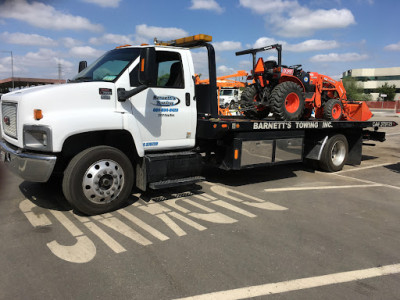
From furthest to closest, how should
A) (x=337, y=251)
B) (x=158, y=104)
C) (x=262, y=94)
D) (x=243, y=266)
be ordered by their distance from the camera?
(x=262, y=94), (x=158, y=104), (x=337, y=251), (x=243, y=266)

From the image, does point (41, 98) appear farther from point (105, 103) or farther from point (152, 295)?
point (152, 295)

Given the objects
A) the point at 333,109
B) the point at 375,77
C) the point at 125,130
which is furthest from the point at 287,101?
the point at 375,77

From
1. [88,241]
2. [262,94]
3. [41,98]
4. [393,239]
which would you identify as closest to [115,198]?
[88,241]

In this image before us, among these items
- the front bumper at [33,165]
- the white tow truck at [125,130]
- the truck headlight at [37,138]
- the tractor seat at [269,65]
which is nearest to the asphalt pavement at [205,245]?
the white tow truck at [125,130]

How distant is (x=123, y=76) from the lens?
4879mm

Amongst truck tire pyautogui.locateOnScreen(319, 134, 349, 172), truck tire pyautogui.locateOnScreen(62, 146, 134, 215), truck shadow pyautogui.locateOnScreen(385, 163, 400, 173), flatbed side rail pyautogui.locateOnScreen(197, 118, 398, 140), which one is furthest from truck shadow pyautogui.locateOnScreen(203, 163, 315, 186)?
truck tire pyautogui.locateOnScreen(62, 146, 134, 215)

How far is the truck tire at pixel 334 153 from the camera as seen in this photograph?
26.2 ft

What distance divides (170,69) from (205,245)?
118 inches

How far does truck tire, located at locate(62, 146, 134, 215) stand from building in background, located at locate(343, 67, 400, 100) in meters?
112

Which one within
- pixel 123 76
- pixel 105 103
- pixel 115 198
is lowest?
pixel 115 198

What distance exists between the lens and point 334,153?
839 cm

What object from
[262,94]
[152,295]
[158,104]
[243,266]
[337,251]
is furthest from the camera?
[262,94]

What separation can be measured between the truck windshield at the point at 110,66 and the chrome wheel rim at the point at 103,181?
1279 millimetres

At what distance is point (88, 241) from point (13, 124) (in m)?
2.08
